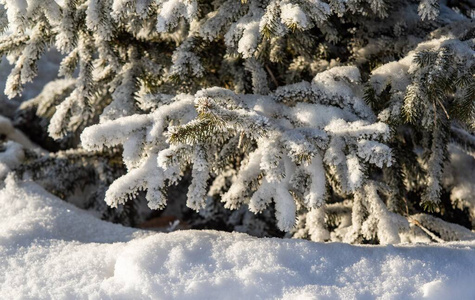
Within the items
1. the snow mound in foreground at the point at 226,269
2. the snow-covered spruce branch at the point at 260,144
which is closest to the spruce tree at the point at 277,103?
Answer: the snow-covered spruce branch at the point at 260,144

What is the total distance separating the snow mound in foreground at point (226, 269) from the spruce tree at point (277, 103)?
6.2 inches

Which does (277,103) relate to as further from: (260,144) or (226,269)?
(226,269)

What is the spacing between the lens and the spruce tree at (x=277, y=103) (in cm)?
172

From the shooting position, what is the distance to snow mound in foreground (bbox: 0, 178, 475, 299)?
5.03 feet

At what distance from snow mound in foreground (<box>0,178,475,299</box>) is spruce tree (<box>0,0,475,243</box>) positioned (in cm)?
16

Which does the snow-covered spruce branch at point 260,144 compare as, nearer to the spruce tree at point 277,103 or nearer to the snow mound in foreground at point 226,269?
the spruce tree at point 277,103

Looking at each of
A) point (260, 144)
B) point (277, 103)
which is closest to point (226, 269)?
point (260, 144)

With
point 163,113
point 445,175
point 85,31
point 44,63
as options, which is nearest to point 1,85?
point 44,63

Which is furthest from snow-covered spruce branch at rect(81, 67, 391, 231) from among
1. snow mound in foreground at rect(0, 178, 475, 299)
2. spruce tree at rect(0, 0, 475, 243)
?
snow mound in foreground at rect(0, 178, 475, 299)

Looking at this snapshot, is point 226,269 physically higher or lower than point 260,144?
lower

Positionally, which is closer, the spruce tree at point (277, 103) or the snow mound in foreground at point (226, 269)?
the snow mound in foreground at point (226, 269)

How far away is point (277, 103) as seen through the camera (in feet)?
6.80

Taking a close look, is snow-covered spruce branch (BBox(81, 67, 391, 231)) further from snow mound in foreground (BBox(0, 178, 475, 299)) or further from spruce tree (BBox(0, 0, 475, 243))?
snow mound in foreground (BBox(0, 178, 475, 299))

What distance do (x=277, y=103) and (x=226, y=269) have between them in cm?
79
